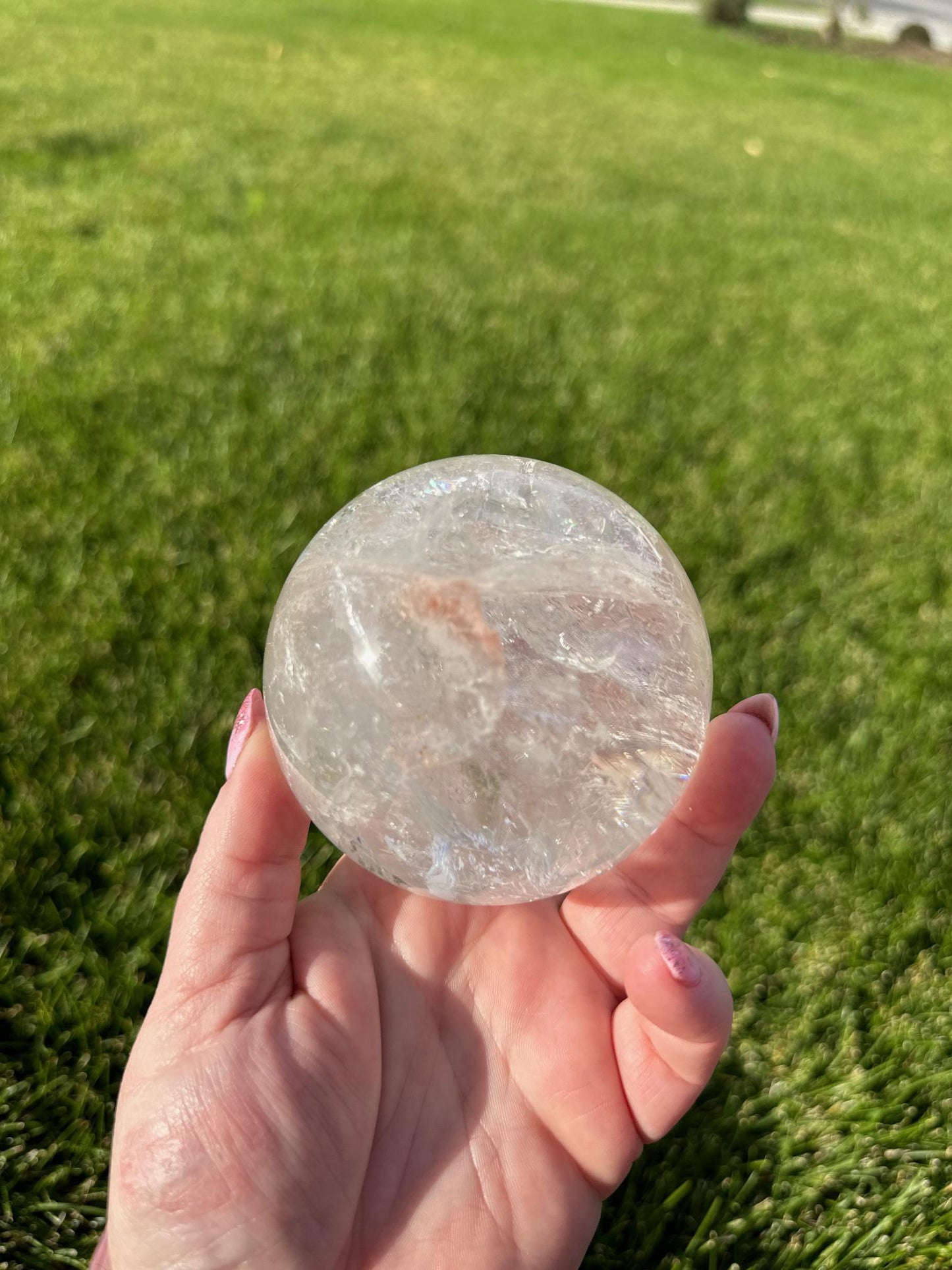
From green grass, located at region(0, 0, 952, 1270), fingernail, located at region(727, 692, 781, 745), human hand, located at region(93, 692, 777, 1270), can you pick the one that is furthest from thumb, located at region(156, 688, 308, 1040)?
fingernail, located at region(727, 692, 781, 745)

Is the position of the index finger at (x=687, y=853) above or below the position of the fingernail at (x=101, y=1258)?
above

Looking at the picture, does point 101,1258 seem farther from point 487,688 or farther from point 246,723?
point 487,688

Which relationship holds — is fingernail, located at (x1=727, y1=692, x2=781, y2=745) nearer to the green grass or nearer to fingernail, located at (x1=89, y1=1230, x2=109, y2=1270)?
the green grass

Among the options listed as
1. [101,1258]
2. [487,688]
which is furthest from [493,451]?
[101,1258]

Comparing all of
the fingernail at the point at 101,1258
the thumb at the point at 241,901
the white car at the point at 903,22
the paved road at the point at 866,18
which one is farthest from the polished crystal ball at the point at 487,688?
the white car at the point at 903,22

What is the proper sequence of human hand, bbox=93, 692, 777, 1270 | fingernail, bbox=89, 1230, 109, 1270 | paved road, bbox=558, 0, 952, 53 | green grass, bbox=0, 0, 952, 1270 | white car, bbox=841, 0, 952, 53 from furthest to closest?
paved road, bbox=558, 0, 952, 53 → white car, bbox=841, 0, 952, 53 → green grass, bbox=0, 0, 952, 1270 → fingernail, bbox=89, 1230, 109, 1270 → human hand, bbox=93, 692, 777, 1270

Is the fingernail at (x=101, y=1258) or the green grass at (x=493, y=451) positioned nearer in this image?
the fingernail at (x=101, y=1258)

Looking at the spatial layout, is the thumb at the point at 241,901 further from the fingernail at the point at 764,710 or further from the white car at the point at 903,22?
the white car at the point at 903,22

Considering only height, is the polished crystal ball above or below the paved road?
below
